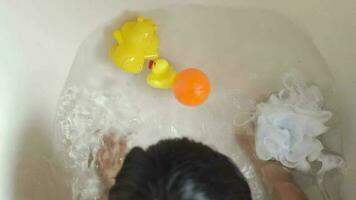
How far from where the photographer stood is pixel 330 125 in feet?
3.89

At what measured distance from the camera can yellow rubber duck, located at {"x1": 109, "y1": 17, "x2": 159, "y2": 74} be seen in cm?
125

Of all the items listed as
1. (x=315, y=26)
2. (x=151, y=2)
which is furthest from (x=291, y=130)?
(x=151, y=2)

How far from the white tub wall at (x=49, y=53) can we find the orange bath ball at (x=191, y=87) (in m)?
0.17

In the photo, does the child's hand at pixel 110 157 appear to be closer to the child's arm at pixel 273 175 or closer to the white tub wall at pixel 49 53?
the white tub wall at pixel 49 53

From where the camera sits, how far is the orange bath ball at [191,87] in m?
1.22

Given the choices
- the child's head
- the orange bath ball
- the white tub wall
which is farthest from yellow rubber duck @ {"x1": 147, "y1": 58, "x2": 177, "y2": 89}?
the child's head

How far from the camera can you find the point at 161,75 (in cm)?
128

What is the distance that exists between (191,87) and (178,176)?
472 millimetres

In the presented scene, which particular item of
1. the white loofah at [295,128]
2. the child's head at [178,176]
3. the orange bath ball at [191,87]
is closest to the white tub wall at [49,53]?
the white loofah at [295,128]

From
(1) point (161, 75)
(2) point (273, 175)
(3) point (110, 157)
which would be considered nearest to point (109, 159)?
(3) point (110, 157)

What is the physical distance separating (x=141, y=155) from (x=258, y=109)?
→ 0.46 metres

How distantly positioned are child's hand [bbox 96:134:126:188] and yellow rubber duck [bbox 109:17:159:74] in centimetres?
15

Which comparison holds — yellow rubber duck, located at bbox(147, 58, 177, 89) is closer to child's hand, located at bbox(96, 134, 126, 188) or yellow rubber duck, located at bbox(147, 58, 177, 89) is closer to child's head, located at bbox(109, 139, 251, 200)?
child's hand, located at bbox(96, 134, 126, 188)

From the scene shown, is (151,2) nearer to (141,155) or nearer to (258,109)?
(258,109)
